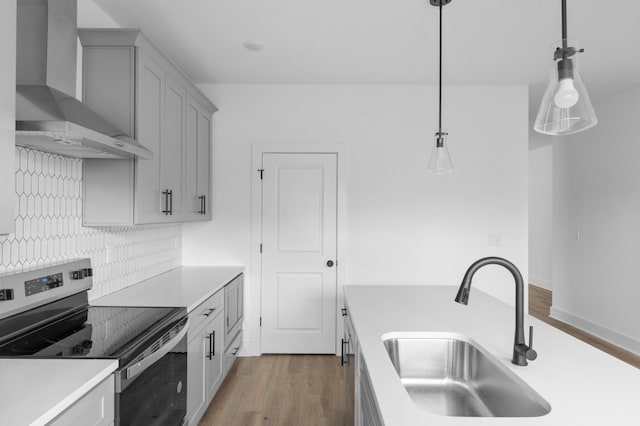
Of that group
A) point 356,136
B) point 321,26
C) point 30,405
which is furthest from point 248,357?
point 321,26

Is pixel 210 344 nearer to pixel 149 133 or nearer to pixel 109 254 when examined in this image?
pixel 109 254

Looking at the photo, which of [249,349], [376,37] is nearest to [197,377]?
[249,349]

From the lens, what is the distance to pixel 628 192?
385 cm

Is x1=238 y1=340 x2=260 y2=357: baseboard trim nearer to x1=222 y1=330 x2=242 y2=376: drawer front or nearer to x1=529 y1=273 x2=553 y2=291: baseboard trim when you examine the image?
x1=222 y1=330 x2=242 y2=376: drawer front

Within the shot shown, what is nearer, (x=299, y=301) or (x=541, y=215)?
(x=299, y=301)

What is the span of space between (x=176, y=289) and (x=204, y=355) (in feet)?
1.60

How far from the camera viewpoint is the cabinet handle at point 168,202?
2541 mm

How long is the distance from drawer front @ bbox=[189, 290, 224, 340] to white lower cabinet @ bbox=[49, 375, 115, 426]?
79 cm

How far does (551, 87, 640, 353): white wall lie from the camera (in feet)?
12.5

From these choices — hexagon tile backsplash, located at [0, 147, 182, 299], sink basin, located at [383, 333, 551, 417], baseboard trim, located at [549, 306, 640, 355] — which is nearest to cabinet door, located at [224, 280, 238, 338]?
hexagon tile backsplash, located at [0, 147, 182, 299]

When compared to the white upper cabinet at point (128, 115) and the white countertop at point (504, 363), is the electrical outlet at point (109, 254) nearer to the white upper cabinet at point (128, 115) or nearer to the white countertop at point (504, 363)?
the white upper cabinet at point (128, 115)

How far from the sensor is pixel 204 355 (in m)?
2.40

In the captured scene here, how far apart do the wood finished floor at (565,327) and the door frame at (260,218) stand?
2.77 m

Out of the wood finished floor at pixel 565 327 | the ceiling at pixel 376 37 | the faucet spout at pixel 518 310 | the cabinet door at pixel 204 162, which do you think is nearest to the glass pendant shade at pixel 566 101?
the faucet spout at pixel 518 310
